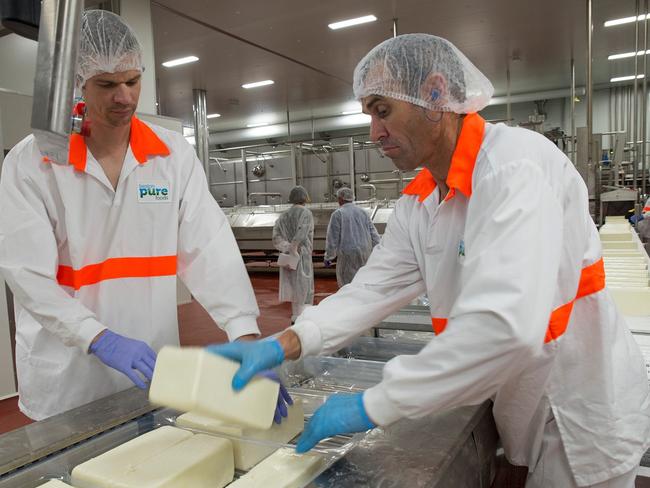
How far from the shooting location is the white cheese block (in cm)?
209

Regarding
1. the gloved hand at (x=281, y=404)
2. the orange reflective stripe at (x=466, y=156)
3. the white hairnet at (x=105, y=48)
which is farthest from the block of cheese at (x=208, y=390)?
the white hairnet at (x=105, y=48)

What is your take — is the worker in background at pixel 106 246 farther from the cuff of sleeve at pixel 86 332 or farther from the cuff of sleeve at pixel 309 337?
the cuff of sleeve at pixel 309 337

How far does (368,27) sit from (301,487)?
20.0 ft

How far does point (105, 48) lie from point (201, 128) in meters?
7.16

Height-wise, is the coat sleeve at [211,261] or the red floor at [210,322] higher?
the coat sleeve at [211,261]

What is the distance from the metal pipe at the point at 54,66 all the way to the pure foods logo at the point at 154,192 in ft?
2.87

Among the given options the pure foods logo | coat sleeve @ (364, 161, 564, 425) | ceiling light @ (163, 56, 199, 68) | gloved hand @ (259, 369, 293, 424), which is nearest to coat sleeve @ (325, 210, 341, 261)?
ceiling light @ (163, 56, 199, 68)

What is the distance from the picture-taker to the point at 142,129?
152 centimetres

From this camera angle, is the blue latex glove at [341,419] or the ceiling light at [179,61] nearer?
the blue latex glove at [341,419]

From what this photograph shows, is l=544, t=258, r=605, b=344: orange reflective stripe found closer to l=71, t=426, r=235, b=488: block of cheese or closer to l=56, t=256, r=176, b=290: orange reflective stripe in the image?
l=71, t=426, r=235, b=488: block of cheese

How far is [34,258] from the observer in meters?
1.30

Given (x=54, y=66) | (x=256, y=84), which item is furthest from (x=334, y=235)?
(x=54, y=66)

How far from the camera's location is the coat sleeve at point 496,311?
812 millimetres

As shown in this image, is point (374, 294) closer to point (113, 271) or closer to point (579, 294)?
point (579, 294)
